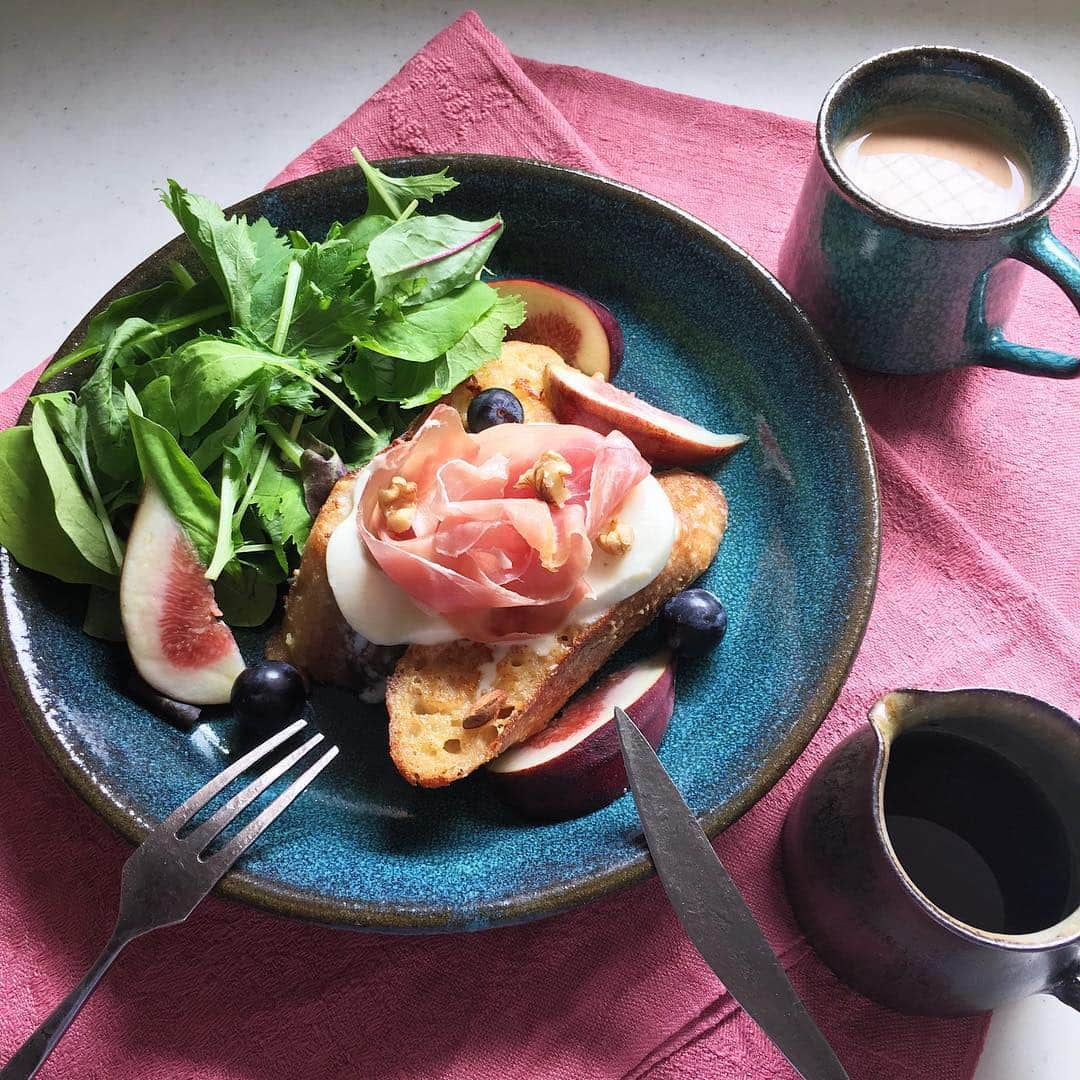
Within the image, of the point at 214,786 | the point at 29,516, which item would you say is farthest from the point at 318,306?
the point at 214,786

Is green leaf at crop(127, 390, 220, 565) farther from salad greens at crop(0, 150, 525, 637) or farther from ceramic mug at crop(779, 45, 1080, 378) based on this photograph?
ceramic mug at crop(779, 45, 1080, 378)

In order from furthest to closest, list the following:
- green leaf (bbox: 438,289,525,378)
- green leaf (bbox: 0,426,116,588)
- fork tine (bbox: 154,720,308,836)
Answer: green leaf (bbox: 438,289,525,378) → green leaf (bbox: 0,426,116,588) → fork tine (bbox: 154,720,308,836)

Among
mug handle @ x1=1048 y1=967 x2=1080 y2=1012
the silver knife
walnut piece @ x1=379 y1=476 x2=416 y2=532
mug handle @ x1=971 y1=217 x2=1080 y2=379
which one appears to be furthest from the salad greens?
mug handle @ x1=1048 y1=967 x2=1080 y2=1012

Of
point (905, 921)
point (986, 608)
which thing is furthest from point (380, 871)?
point (986, 608)

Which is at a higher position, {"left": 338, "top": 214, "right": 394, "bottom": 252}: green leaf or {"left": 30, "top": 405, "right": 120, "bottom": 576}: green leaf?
{"left": 338, "top": 214, "right": 394, "bottom": 252}: green leaf

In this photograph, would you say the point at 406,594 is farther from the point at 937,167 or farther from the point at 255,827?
the point at 937,167

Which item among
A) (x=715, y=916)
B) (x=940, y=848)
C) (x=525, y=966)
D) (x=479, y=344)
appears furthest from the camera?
(x=479, y=344)

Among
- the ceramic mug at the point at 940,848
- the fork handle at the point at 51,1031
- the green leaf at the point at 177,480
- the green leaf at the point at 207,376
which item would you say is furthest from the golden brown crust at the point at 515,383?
the fork handle at the point at 51,1031
